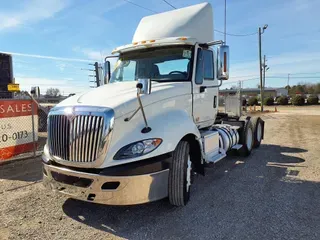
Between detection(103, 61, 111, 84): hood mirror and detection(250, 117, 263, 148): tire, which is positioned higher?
detection(103, 61, 111, 84): hood mirror

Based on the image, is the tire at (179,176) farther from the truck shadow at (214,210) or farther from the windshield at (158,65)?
the windshield at (158,65)

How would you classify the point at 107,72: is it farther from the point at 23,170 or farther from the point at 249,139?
the point at 249,139

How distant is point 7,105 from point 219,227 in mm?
5947

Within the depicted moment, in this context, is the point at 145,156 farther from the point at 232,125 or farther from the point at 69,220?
the point at 232,125

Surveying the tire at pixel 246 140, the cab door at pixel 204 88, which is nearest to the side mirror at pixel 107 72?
the cab door at pixel 204 88

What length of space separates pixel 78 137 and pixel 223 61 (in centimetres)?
305

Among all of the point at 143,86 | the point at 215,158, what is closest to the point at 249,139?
the point at 215,158

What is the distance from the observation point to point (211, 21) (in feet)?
18.7

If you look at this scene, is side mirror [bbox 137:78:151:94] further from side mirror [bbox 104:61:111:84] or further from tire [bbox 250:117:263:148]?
tire [bbox 250:117:263:148]

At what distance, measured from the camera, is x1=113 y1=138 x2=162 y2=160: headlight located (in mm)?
3336

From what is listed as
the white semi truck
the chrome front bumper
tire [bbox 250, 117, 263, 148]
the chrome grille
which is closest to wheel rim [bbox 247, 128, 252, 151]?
tire [bbox 250, 117, 263, 148]

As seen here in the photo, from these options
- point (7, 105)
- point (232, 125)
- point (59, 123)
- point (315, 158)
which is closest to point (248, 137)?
point (232, 125)

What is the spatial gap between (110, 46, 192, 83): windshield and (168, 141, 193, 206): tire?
1394 mm

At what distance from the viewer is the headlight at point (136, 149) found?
3336 mm
